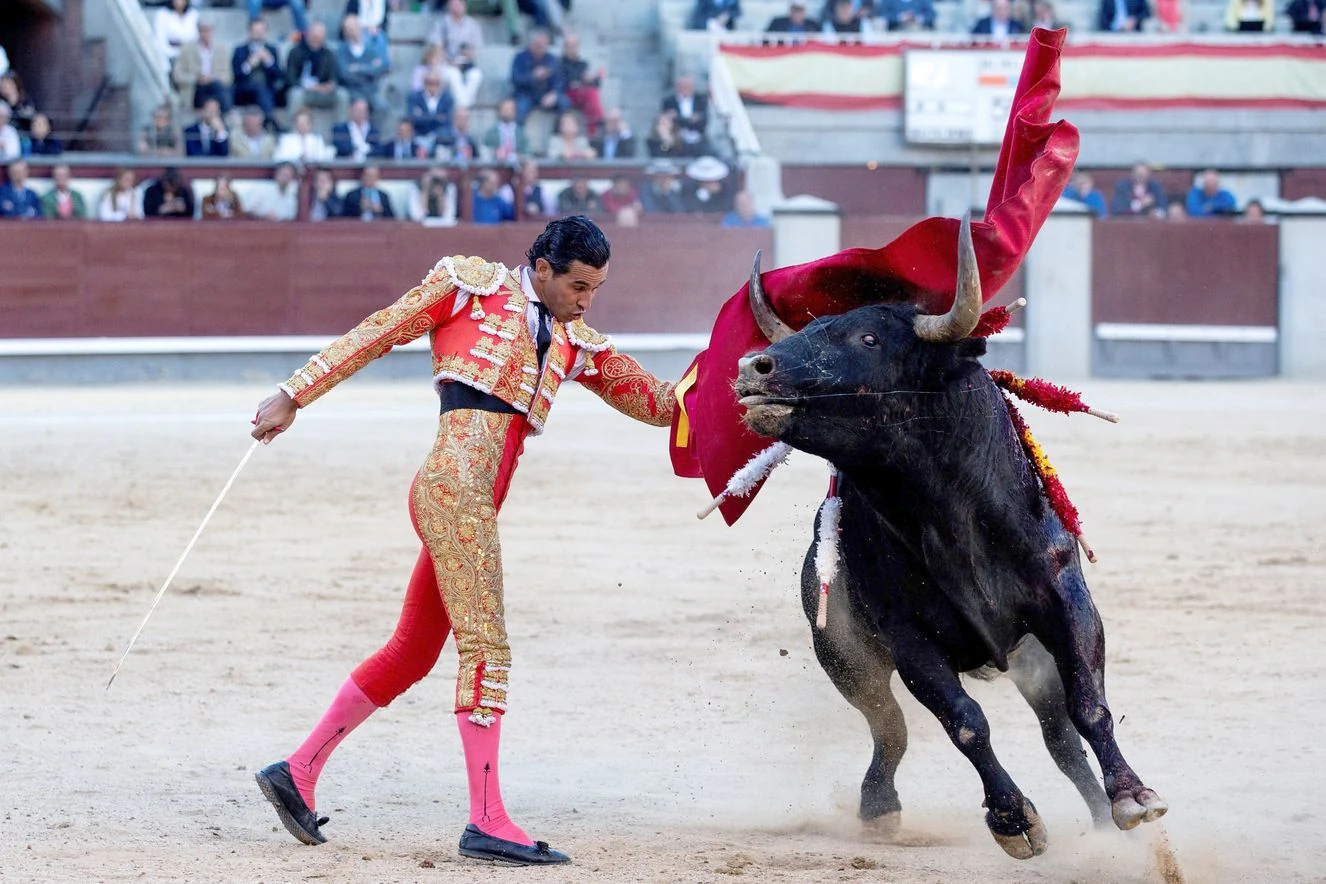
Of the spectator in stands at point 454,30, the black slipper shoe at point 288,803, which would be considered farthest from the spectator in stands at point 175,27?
the black slipper shoe at point 288,803

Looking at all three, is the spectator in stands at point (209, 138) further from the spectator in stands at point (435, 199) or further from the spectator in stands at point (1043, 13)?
the spectator in stands at point (1043, 13)

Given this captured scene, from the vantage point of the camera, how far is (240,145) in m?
12.6

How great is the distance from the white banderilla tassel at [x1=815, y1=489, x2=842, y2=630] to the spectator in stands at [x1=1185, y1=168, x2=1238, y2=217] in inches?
470

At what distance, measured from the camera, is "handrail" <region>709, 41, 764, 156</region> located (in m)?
13.9

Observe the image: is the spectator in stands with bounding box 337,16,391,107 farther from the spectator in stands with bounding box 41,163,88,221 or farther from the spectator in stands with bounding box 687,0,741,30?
the spectator in stands with bounding box 687,0,741,30

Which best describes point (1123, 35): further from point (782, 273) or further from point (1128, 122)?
point (782, 273)

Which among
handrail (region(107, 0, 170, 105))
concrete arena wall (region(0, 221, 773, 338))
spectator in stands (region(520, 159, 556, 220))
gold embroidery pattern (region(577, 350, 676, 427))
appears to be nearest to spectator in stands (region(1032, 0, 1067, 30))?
concrete arena wall (region(0, 221, 773, 338))

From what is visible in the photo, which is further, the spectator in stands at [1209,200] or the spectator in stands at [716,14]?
the spectator in stands at [716,14]

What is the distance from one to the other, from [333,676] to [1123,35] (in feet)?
40.4

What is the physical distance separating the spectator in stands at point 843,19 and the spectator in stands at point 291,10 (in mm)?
4083

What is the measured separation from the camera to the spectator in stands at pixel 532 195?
12.7 m

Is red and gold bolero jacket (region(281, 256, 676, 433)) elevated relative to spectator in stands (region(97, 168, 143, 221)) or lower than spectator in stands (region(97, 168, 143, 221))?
elevated

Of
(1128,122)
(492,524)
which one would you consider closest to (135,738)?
(492,524)

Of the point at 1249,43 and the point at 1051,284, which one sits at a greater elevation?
the point at 1249,43
